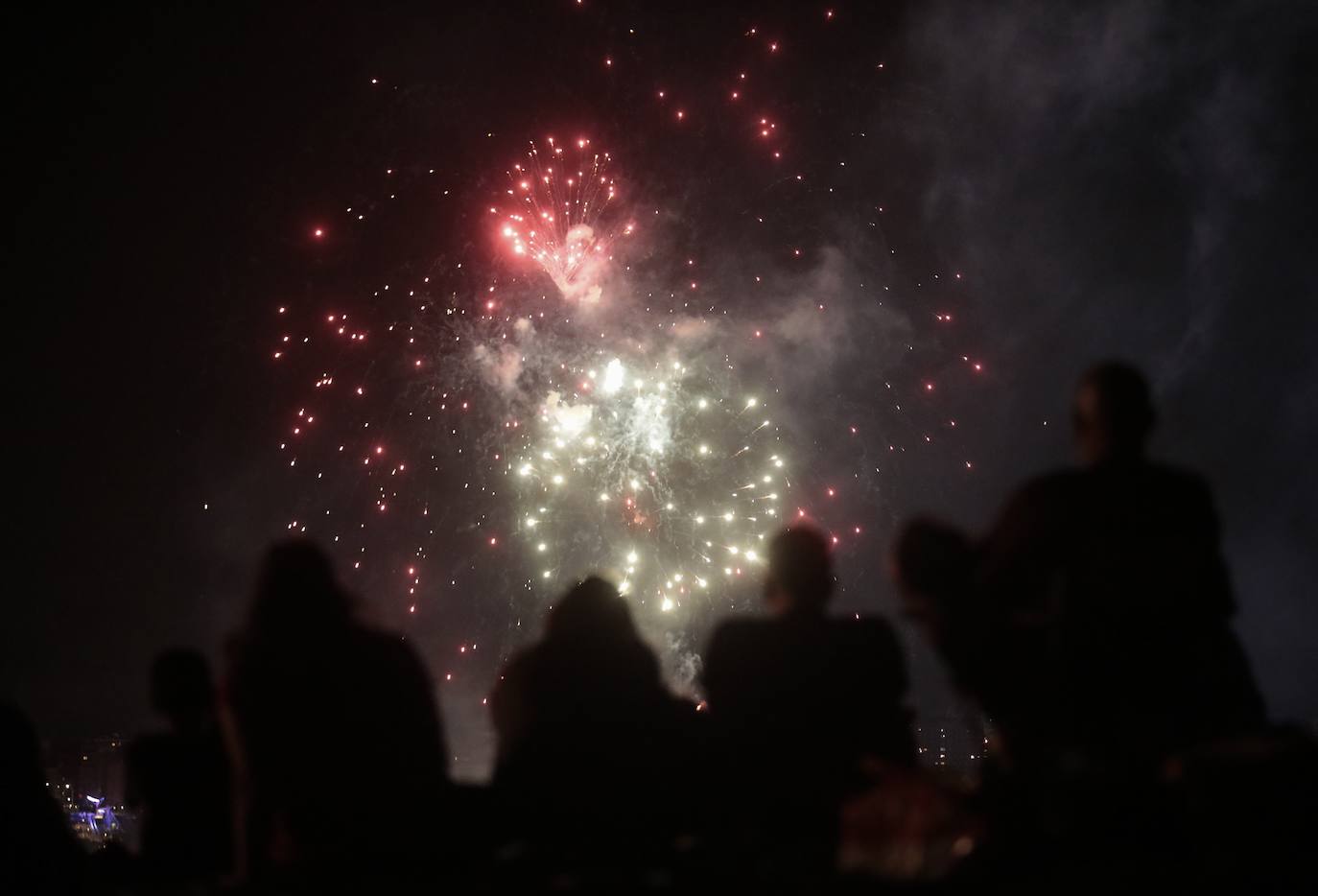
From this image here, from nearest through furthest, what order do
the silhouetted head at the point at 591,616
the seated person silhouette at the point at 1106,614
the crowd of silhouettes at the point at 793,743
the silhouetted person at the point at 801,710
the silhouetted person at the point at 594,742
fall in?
the crowd of silhouettes at the point at 793,743
the seated person silhouette at the point at 1106,614
the silhouetted person at the point at 801,710
the silhouetted person at the point at 594,742
the silhouetted head at the point at 591,616

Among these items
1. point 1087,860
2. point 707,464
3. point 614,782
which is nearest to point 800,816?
point 614,782

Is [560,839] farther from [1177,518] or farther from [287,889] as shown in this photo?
[1177,518]

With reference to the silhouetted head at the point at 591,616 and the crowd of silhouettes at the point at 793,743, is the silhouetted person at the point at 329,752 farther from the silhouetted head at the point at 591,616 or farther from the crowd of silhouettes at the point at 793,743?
the silhouetted head at the point at 591,616

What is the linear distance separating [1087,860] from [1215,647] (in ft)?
2.98

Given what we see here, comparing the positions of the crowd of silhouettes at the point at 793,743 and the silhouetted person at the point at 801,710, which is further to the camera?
the silhouetted person at the point at 801,710

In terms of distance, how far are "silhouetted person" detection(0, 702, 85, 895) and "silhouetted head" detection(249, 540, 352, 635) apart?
6.47 feet

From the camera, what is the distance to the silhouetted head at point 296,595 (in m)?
4.53

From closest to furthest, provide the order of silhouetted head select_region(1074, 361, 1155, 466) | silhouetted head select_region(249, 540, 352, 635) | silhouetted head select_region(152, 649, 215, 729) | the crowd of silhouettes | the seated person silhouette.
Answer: the crowd of silhouettes, the seated person silhouette, silhouetted head select_region(1074, 361, 1155, 466), silhouetted head select_region(249, 540, 352, 635), silhouetted head select_region(152, 649, 215, 729)

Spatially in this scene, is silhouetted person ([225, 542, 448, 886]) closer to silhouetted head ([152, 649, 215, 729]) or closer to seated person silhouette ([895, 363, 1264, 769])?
silhouetted head ([152, 649, 215, 729])

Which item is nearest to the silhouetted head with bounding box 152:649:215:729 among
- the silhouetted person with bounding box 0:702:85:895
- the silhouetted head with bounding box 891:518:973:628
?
the silhouetted person with bounding box 0:702:85:895

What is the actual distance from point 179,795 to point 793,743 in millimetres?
3080

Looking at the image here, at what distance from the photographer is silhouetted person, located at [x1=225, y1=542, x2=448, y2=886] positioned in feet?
13.9

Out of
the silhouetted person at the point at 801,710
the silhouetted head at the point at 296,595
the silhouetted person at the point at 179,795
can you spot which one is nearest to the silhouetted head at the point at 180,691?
the silhouetted person at the point at 179,795

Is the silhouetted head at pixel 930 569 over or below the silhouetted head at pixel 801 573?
below
